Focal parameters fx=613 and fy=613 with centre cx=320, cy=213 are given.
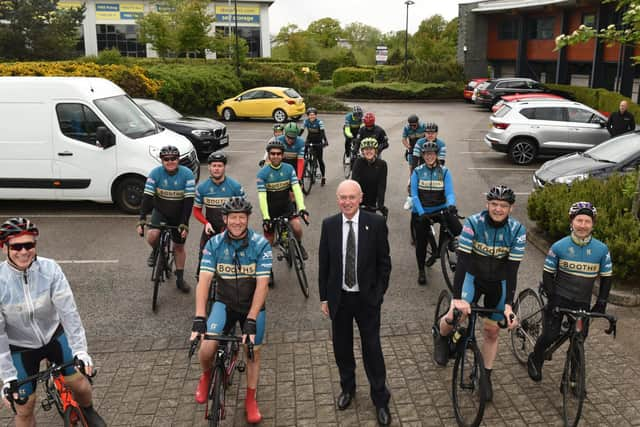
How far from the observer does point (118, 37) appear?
64000 millimetres

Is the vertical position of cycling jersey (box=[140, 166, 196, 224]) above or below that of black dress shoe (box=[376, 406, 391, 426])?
above

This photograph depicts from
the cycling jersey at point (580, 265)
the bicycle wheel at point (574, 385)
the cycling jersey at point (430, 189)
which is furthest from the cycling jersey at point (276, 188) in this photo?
the bicycle wheel at point (574, 385)

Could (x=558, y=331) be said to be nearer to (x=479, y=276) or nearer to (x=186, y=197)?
(x=479, y=276)

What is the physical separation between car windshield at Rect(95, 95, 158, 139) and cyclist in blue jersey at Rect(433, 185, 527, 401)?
8.70 m

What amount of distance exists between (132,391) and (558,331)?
4069mm

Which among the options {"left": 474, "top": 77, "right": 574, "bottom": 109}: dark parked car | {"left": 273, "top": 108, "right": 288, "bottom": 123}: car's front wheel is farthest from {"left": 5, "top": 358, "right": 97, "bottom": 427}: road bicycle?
{"left": 474, "top": 77, "right": 574, "bottom": 109}: dark parked car

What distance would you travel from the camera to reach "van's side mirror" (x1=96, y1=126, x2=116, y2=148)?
11.7m

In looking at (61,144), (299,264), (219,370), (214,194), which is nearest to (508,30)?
(61,144)

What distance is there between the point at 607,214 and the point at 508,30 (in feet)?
124

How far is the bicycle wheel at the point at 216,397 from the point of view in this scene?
4.75m

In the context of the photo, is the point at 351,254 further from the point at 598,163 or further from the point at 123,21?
the point at 123,21

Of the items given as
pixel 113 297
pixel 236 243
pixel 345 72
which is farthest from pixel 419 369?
pixel 345 72

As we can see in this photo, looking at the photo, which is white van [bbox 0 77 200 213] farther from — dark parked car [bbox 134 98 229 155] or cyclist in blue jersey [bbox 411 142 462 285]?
cyclist in blue jersey [bbox 411 142 462 285]

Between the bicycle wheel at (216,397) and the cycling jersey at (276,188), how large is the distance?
11.2ft
